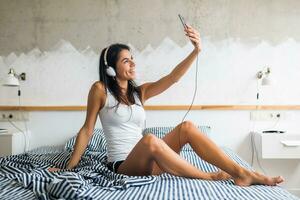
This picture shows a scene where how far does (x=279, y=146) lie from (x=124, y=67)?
1533mm

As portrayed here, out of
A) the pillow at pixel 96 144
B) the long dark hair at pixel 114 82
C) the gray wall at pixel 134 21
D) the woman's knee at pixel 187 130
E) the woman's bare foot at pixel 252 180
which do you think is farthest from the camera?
the gray wall at pixel 134 21

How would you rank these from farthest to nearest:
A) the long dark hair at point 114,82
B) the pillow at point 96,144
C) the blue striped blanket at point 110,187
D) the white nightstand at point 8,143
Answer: the white nightstand at point 8,143
the pillow at point 96,144
the long dark hair at point 114,82
the blue striped blanket at point 110,187

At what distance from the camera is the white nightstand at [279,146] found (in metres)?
2.50

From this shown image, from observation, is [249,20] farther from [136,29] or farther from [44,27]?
[44,27]

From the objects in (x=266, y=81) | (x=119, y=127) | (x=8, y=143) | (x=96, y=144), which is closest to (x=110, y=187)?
(x=119, y=127)

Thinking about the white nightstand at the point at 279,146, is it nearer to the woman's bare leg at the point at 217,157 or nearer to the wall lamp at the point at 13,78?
the woman's bare leg at the point at 217,157

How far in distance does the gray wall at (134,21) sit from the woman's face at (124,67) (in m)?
Answer: 1.04

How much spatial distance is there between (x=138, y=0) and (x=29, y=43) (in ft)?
3.61

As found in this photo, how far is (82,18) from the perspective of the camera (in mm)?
2855

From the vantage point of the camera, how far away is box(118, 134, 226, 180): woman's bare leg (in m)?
1.39

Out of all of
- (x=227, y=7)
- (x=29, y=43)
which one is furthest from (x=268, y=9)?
(x=29, y=43)

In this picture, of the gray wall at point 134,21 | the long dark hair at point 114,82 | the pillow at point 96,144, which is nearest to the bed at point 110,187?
the long dark hair at point 114,82

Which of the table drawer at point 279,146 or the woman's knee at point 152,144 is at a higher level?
the woman's knee at point 152,144

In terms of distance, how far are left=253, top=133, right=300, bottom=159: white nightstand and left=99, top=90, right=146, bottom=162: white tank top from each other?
1331 millimetres
